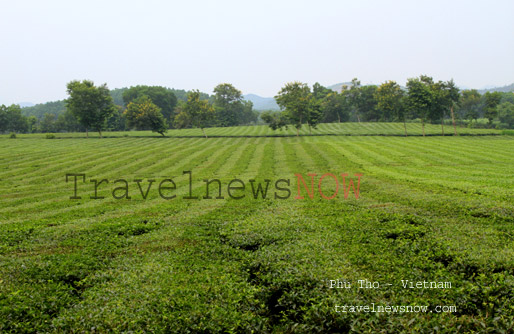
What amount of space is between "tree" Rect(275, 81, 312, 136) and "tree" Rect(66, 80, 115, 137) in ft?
173

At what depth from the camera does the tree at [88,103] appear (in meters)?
81.4

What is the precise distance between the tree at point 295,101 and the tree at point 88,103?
5264cm

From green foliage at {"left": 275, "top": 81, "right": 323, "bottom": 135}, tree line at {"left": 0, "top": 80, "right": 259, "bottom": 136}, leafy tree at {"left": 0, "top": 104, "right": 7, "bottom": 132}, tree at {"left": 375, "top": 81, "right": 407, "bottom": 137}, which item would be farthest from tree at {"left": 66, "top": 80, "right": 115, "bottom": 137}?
tree at {"left": 375, "top": 81, "right": 407, "bottom": 137}

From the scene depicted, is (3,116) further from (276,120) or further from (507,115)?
(507,115)

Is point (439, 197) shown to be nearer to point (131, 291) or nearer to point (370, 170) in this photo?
point (370, 170)

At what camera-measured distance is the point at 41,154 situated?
45.6m

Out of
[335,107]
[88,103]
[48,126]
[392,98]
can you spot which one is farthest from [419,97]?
[48,126]

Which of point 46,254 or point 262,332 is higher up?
point 46,254

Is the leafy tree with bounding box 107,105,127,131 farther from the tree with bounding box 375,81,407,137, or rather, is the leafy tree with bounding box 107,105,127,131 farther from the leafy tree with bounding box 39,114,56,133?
the tree with bounding box 375,81,407,137

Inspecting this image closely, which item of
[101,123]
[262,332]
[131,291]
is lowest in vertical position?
[262,332]

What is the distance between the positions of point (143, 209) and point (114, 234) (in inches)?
196

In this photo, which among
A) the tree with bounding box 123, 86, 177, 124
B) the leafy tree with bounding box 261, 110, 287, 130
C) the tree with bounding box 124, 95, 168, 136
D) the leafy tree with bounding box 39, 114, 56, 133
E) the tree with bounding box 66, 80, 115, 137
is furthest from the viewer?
the tree with bounding box 123, 86, 177, 124

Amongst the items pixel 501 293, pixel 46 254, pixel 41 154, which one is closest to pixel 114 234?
pixel 46 254

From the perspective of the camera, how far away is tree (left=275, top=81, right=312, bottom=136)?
83.9 metres
